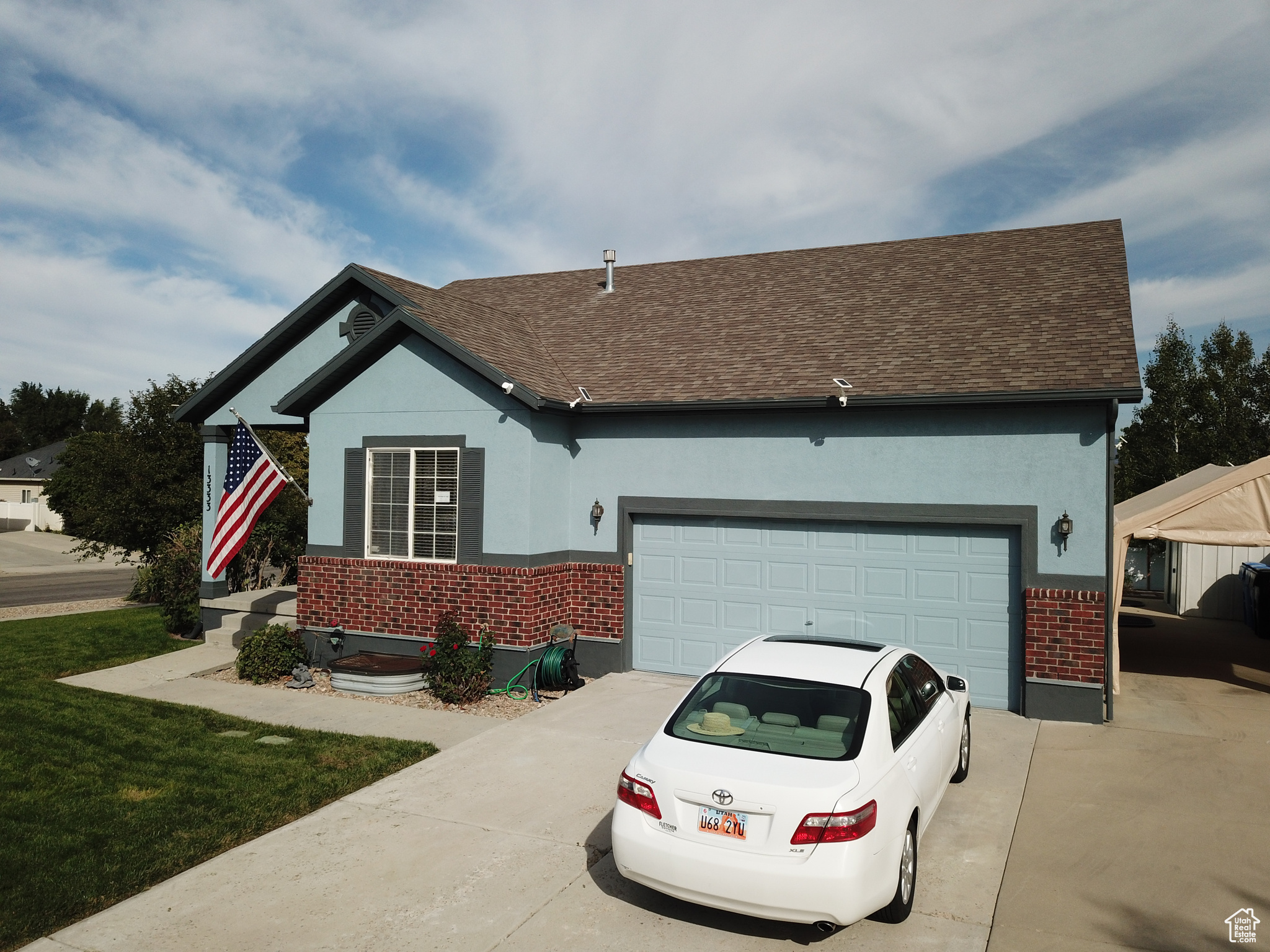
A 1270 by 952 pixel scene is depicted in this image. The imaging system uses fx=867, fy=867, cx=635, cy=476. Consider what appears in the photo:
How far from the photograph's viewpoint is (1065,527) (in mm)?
9641

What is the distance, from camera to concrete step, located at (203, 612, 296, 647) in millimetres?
14039

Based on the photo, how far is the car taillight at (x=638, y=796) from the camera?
200 inches

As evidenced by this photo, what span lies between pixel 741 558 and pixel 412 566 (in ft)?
14.8

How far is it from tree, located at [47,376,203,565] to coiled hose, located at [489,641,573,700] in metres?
10.2

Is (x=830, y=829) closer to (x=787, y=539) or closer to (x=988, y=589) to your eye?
(x=988, y=589)

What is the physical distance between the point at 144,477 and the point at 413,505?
8.68 m

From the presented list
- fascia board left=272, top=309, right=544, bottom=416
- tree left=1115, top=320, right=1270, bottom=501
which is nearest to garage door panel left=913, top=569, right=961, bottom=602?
fascia board left=272, top=309, right=544, bottom=416

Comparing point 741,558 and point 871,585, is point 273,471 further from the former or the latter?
point 871,585

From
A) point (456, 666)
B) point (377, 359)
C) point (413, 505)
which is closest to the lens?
point (456, 666)

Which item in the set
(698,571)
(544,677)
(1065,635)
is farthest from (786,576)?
(544,677)

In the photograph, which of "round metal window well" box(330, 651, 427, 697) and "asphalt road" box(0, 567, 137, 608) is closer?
"round metal window well" box(330, 651, 427, 697)

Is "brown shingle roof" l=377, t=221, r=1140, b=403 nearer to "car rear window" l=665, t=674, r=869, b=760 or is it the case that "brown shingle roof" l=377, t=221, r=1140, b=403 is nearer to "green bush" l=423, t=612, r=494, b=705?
"green bush" l=423, t=612, r=494, b=705

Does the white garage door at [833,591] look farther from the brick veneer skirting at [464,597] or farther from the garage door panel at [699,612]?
the brick veneer skirting at [464,597]

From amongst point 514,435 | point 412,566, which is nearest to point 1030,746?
point 514,435
